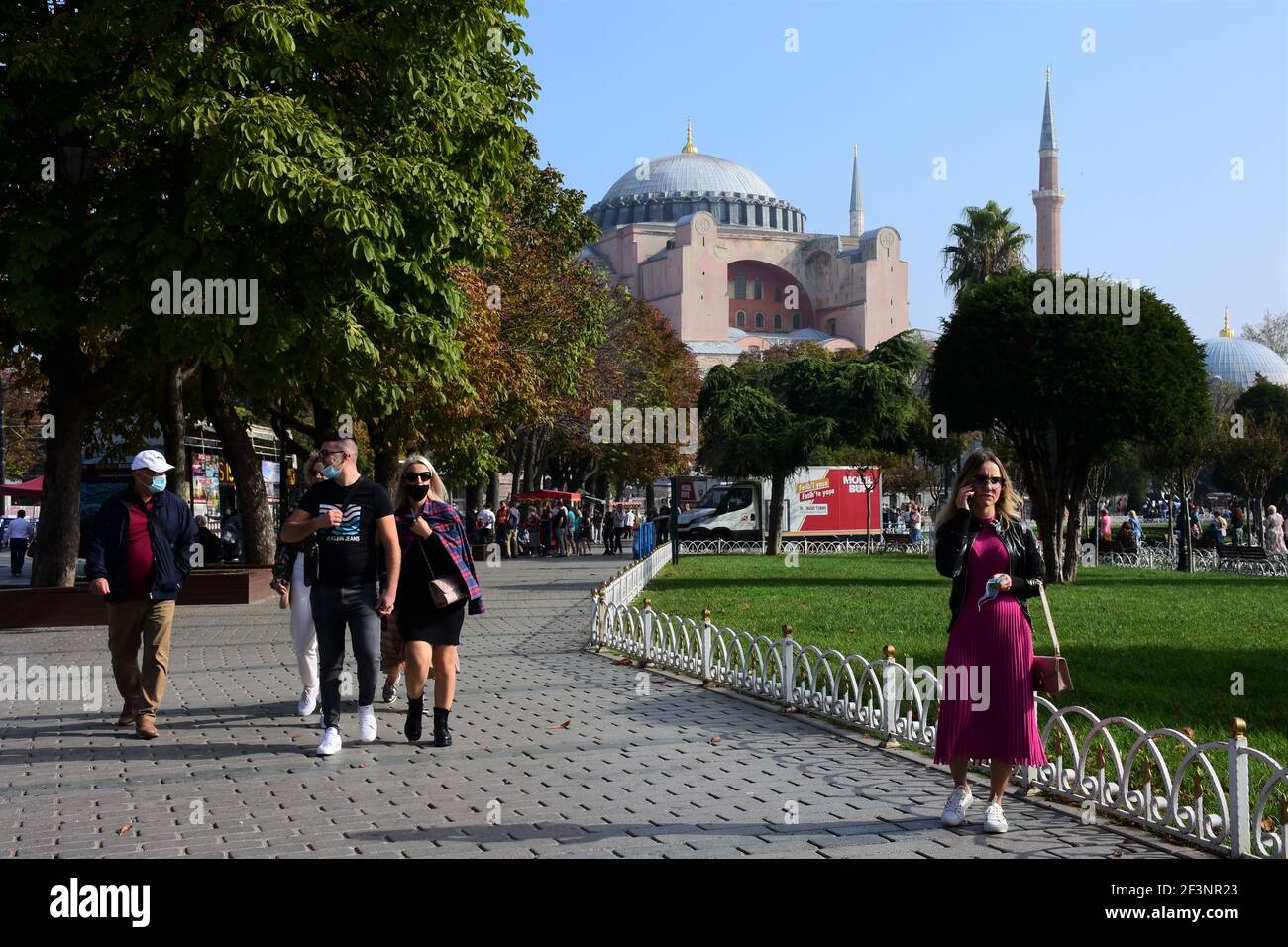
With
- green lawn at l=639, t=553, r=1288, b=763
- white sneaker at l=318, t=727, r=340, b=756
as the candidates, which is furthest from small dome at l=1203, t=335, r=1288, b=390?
white sneaker at l=318, t=727, r=340, b=756

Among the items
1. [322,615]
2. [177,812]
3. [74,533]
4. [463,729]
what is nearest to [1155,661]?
[463,729]

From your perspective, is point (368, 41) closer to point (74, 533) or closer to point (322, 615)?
point (74, 533)

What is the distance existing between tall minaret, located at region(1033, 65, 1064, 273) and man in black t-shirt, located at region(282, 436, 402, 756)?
76770 millimetres

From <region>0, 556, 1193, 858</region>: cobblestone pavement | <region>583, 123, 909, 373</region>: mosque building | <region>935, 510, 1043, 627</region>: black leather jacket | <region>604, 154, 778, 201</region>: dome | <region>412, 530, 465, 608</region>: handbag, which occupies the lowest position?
<region>0, 556, 1193, 858</region>: cobblestone pavement

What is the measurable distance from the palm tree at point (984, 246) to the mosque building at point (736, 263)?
59286 mm

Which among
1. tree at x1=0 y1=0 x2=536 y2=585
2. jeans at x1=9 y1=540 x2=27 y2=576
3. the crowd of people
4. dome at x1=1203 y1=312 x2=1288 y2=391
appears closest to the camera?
tree at x1=0 y1=0 x2=536 y2=585

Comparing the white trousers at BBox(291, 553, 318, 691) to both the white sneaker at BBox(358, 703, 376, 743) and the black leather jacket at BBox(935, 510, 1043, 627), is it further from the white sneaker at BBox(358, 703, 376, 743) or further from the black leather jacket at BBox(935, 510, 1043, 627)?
the black leather jacket at BBox(935, 510, 1043, 627)

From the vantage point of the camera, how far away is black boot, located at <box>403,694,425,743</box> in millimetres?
7773

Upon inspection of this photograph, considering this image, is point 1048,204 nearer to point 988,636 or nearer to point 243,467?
point 243,467

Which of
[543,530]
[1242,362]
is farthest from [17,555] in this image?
[1242,362]

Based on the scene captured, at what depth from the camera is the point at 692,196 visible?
126 meters
